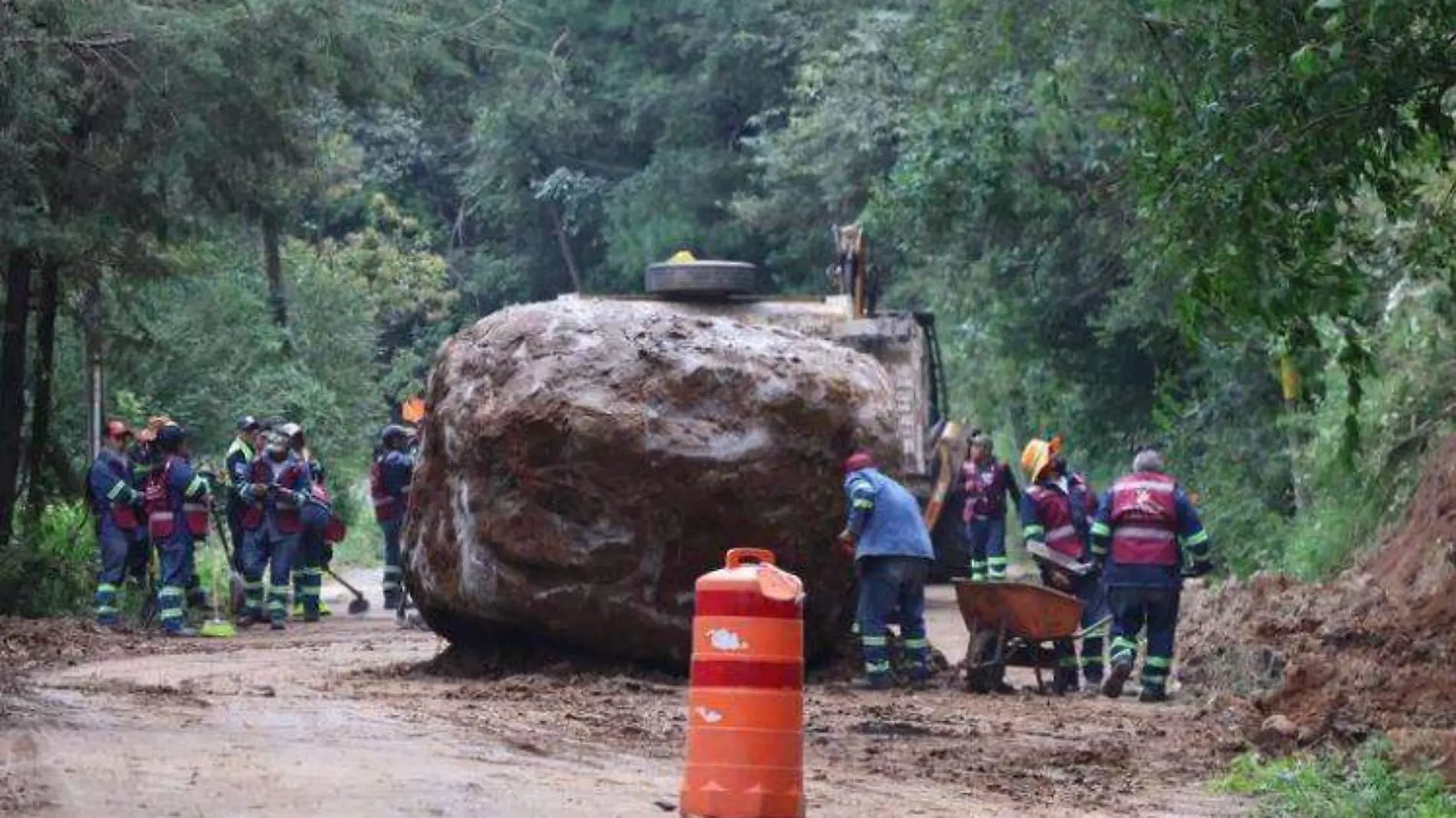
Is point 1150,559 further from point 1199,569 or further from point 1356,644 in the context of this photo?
point 1356,644

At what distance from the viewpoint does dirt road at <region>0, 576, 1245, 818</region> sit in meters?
10.6

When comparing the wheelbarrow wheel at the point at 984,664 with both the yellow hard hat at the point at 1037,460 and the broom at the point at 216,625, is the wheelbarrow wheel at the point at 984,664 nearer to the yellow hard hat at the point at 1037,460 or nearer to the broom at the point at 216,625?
the yellow hard hat at the point at 1037,460

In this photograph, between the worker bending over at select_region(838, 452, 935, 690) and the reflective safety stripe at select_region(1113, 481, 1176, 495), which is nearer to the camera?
the worker bending over at select_region(838, 452, 935, 690)

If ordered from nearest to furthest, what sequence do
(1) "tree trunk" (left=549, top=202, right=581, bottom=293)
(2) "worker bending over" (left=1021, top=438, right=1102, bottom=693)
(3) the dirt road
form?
1. (3) the dirt road
2. (2) "worker bending over" (left=1021, top=438, right=1102, bottom=693)
3. (1) "tree trunk" (left=549, top=202, right=581, bottom=293)

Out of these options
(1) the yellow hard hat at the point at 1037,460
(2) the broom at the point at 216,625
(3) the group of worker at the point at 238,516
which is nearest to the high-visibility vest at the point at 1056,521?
(1) the yellow hard hat at the point at 1037,460

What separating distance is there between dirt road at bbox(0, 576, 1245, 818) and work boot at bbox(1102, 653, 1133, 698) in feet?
1.01

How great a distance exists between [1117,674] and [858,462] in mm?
2598

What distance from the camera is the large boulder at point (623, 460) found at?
15.8 metres

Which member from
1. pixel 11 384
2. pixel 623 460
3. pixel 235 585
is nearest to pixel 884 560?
pixel 623 460

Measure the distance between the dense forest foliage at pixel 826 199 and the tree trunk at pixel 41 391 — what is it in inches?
2.2

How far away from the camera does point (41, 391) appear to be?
76.8ft

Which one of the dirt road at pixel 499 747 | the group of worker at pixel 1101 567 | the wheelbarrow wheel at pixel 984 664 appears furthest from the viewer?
the wheelbarrow wheel at pixel 984 664

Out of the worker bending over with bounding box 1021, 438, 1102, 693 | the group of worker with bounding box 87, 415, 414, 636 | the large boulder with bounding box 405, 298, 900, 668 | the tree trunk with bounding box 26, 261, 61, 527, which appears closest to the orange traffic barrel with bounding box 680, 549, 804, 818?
the large boulder with bounding box 405, 298, 900, 668

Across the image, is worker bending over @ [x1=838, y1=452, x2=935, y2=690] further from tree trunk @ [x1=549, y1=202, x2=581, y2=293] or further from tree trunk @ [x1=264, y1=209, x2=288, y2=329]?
tree trunk @ [x1=549, y1=202, x2=581, y2=293]
